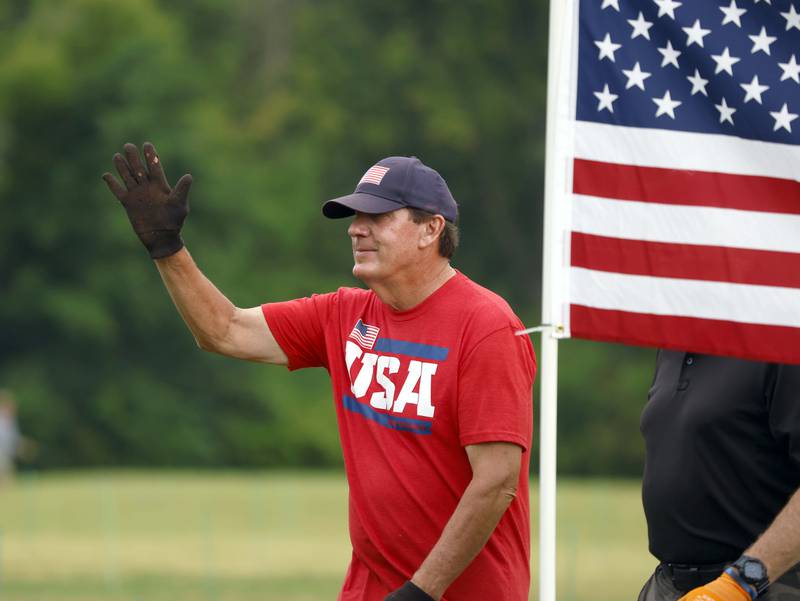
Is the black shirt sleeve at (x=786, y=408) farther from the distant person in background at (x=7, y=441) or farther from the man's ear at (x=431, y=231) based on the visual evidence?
the distant person in background at (x=7, y=441)

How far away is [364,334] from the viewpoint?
5.01 m

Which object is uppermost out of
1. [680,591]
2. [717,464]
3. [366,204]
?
[366,204]

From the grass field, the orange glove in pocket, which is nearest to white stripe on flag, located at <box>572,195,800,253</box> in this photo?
the orange glove in pocket

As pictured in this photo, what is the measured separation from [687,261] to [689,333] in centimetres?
20

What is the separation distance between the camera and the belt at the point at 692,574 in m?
4.76

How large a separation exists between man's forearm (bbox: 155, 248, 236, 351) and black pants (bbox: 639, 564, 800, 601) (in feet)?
5.20

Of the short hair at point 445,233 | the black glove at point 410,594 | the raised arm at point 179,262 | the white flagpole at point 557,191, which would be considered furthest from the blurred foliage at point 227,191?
the white flagpole at point 557,191

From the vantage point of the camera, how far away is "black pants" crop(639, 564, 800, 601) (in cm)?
461

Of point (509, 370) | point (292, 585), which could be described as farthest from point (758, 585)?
point (292, 585)

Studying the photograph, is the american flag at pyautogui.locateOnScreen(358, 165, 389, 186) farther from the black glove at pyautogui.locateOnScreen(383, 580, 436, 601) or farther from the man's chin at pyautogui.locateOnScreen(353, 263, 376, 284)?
the black glove at pyautogui.locateOnScreen(383, 580, 436, 601)

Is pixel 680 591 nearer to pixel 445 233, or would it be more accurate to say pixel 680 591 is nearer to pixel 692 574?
pixel 692 574

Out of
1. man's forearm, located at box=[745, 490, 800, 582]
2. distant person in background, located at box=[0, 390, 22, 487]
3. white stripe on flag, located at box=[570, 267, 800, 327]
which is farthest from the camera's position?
distant person in background, located at box=[0, 390, 22, 487]

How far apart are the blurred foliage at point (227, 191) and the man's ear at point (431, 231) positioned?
35.3m

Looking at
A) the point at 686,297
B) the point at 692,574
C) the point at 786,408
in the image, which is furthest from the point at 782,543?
the point at 686,297
